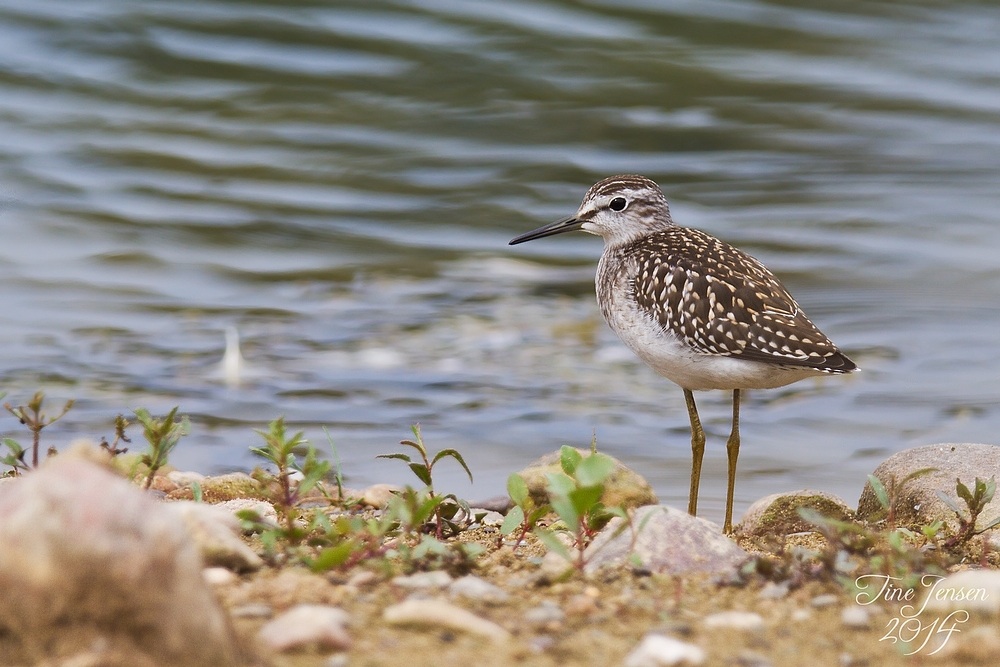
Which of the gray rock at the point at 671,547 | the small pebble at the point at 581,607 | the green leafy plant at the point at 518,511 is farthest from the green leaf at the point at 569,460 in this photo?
Result: the small pebble at the point at 581,607

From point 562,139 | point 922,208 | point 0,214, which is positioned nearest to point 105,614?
point 0,214

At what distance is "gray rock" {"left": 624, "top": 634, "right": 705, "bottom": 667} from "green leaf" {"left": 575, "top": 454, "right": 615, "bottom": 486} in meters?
0.65

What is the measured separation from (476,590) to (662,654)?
720 millimetres

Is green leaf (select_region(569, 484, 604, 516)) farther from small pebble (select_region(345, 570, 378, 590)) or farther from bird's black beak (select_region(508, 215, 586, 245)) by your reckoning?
bird's black beak (select_region(508, 215, 586, 245))

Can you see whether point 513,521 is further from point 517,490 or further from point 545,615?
point 545,615

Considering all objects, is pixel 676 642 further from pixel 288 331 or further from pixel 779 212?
pixel 779 212

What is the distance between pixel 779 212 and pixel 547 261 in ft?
9.17

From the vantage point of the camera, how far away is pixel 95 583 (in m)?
2.88

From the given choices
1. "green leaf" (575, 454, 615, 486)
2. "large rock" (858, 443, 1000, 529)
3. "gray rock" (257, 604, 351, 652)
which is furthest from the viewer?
"large rock" (858, 443, 1000, 529)

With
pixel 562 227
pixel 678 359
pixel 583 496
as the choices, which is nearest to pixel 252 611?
pixel 583 496

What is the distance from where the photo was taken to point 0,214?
41.2ft

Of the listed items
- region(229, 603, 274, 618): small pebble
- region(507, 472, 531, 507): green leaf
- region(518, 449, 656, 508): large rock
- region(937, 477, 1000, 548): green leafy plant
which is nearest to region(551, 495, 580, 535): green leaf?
region(507, 472, 531, 507): green leaf

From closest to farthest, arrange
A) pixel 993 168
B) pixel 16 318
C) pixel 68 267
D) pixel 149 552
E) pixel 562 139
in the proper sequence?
pixel 149 552
pixel 16 318
pixel 68 267
pixel 993 168
pixel 562 139

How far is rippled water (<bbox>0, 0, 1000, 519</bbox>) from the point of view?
829 cm
